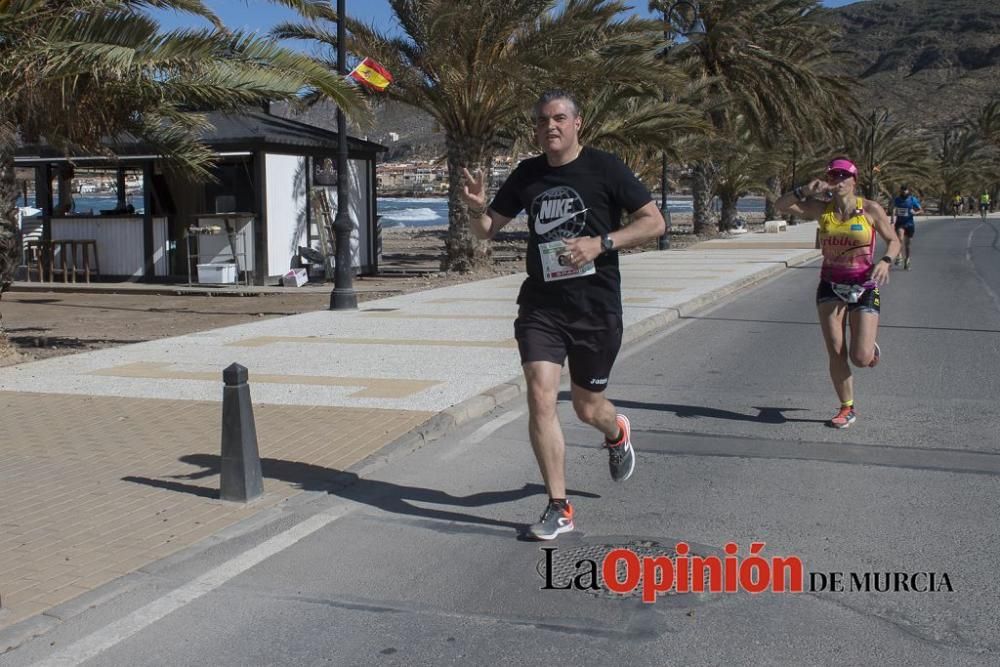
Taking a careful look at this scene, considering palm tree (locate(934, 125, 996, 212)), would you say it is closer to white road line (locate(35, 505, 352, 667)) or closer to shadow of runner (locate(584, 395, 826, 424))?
shadow of runner (locate(584, 395, 826, 424))

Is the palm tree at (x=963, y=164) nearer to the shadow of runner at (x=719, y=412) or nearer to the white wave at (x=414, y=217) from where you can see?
the white wave at (x=414, y=217)

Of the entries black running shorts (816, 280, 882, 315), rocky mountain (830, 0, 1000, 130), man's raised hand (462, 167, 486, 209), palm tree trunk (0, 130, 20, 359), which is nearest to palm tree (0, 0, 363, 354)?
palm tree trunk (0, 130, 20, 359)

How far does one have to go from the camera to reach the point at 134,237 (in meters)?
22.1

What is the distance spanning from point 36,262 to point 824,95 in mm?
22211

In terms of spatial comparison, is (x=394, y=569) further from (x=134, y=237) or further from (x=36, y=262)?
(x=36, y=262)

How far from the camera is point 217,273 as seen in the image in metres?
20.4

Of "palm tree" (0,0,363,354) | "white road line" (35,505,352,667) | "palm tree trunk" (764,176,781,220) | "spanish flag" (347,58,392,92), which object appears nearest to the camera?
"white road line" (35,505,352,667)

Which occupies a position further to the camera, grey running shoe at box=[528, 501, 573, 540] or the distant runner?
the distant runner

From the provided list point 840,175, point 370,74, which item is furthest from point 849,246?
point 370,74

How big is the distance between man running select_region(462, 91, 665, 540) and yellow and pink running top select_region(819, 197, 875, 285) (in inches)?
106

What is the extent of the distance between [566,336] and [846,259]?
3.04m

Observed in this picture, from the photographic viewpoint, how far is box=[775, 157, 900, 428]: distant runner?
740cm

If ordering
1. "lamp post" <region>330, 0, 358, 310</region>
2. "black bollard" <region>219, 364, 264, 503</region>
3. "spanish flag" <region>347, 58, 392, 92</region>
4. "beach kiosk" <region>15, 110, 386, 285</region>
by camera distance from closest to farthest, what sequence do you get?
"black bollard" <region>219, 364, 264, 503</region> → "lamp post" <region>330, 0, 358, 310</region> → "spanish flag" <region>347, 58, 392, 92</region> → "beach kiosk" <region>15, 110, 386, 285</region>

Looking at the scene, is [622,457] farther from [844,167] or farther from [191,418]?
[191,418]
